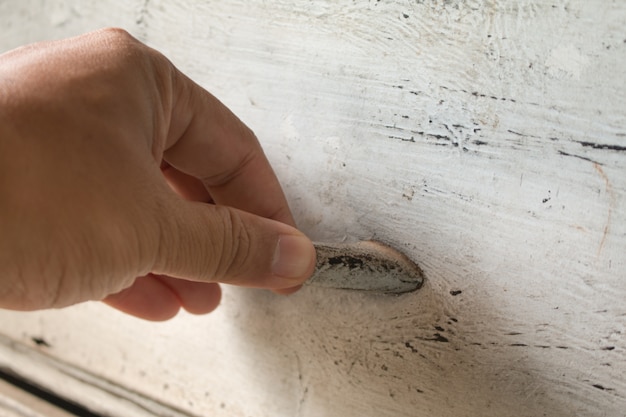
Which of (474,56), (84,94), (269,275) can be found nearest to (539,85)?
(474,56)

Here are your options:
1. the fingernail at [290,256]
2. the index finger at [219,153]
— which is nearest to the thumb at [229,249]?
the fingernail at [290,256]

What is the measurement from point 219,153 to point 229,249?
0.19 meters

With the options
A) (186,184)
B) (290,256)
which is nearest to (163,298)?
(186,184)

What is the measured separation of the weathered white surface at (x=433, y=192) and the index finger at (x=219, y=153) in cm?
5

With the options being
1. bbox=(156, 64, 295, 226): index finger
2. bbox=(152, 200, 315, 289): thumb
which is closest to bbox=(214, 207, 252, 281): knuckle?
bbox=(152, 200, 315, 289): thumb

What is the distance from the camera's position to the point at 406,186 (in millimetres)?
690

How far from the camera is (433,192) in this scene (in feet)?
2.22

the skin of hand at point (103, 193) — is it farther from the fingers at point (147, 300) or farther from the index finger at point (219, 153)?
the fingers at point (147, 300)

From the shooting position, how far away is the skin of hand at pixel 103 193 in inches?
16.9

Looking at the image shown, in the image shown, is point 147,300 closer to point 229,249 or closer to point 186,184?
point 186,184

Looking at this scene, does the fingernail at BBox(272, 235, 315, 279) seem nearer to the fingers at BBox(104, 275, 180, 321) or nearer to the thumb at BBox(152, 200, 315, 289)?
the thumb at BBox(152, 200, 315, 289)

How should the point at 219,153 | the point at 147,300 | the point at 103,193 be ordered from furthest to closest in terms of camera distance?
the point at 147,300
the point at 219,153
the point at 103,193

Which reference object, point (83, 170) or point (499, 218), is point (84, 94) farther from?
point (499, 218)

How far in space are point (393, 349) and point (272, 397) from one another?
187 mm
